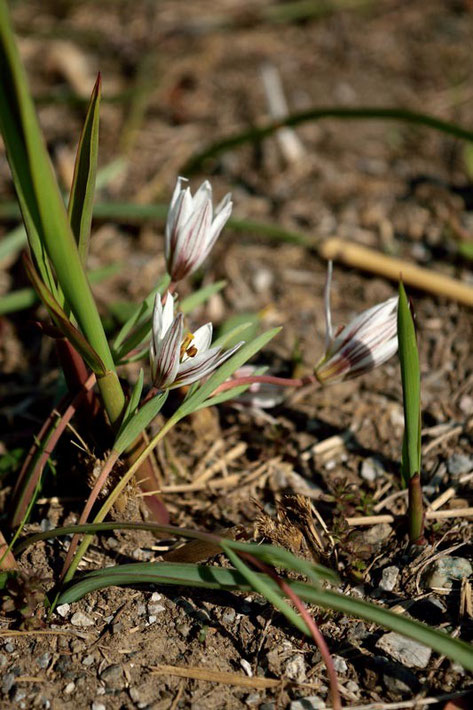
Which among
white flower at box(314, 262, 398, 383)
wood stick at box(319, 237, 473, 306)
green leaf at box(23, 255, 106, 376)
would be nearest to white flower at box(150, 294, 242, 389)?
green leaf at box(23, 255, 106, 376)

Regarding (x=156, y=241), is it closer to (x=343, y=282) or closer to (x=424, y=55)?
(x=343, y=282)

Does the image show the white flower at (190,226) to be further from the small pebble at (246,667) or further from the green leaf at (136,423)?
the small pebble at (246,667)

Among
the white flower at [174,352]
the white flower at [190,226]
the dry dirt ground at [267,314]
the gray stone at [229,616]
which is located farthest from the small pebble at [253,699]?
the white flower at [190,226]

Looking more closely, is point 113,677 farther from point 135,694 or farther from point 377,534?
point 377,534

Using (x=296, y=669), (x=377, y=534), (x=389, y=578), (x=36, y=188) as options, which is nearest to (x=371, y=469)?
(x=377, y=534)

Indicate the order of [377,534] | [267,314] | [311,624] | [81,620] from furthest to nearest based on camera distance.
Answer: [267,314], [377,534], [81,620], [311,624]
